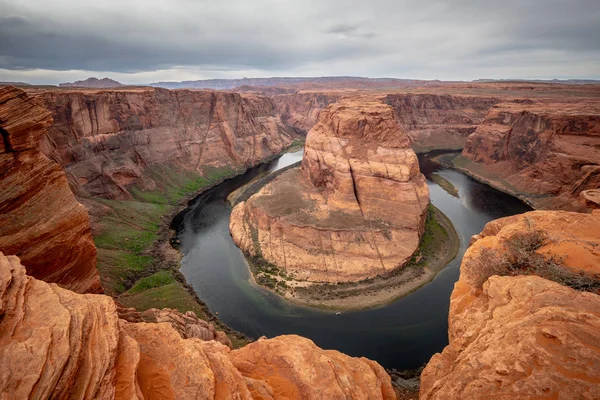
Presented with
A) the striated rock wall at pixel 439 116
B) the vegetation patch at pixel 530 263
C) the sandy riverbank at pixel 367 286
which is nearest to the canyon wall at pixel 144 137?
the sandy riverbank at pixel 367 286

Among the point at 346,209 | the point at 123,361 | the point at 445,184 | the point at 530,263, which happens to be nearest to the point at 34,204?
the point at 123,361

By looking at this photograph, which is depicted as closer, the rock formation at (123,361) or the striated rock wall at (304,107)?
the rock formation at (123,361)

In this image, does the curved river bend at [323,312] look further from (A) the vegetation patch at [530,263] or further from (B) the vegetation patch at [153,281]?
(A) the vegetation patch at [530,263]

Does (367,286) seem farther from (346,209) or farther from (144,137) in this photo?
(144,137)

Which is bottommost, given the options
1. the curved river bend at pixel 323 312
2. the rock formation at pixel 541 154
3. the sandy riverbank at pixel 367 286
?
the curved river bend at pixel 323 312

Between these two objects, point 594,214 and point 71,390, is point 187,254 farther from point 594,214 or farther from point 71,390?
point 594,214

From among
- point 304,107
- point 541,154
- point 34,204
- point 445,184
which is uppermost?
point 304,107

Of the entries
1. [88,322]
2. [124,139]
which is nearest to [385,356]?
[88,322]
